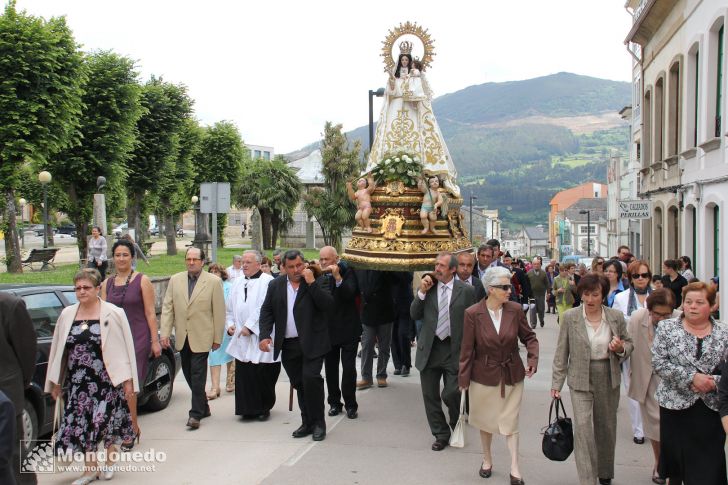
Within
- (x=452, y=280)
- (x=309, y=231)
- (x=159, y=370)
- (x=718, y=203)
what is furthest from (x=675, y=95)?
(x=309, y=231)

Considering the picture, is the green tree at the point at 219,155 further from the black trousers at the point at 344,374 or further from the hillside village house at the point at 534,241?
the hillside village house at the point at 534,241

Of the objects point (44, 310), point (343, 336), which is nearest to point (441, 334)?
point (343, 336)

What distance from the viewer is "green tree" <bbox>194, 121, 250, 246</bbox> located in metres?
44.2

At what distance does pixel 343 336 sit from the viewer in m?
8.66

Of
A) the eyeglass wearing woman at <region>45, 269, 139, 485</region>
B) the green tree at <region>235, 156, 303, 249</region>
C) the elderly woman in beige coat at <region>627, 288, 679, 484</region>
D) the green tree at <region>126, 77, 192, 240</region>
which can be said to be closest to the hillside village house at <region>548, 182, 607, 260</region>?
the green tree at <region>235, 156, 303, 249</region>

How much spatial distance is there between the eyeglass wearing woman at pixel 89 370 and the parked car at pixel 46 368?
0.96 ft

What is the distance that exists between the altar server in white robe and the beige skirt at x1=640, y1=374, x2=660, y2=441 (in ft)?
13.2

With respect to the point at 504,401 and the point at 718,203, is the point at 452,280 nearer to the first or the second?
the point at 504,401

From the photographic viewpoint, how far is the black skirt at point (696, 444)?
526 cm

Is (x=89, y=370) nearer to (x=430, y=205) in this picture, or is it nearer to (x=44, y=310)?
(x=44, y=310)

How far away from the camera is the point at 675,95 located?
19797mm

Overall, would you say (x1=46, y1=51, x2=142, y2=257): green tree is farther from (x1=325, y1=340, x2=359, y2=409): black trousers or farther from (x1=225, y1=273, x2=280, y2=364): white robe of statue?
(x1=325, y1=340, x2=359, y2=409): black trousers

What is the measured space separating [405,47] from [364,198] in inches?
113

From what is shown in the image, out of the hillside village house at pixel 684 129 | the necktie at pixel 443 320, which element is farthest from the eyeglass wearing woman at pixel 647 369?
the hillside village house at pixel 684 129
